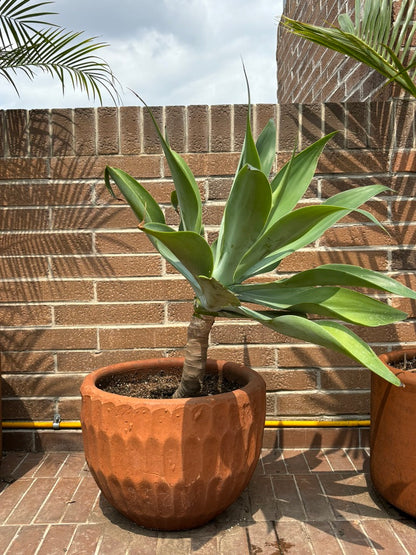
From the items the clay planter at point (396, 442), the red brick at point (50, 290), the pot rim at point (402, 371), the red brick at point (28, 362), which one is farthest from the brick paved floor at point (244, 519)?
the red brick at point (50, 290)

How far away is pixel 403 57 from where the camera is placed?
2145mm

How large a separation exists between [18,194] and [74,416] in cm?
107

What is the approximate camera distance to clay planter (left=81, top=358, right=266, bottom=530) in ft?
5.44

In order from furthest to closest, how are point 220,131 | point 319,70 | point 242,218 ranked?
point 319,70 < point 220,131 < point 242,218

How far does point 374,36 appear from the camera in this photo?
2.07m

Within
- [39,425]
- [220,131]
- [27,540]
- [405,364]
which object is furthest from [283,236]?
[39,425]

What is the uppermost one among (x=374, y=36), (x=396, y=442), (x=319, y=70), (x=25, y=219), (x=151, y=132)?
(x=319, y=70)

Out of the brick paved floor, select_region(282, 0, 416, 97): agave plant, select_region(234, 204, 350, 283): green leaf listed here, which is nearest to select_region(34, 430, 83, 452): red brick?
the brick paved floor

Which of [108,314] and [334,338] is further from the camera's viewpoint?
[108,314]

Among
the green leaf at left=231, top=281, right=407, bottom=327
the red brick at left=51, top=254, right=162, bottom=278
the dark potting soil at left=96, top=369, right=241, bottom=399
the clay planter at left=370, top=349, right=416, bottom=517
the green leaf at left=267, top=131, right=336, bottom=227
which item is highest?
the green leaf at left=267, top=131, right=336, bottom=227

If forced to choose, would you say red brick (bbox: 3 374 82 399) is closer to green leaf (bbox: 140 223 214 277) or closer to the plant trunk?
the plant trunk

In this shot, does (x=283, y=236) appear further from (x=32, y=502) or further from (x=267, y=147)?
(x=32, y=502)

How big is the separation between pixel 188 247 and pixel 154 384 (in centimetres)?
80

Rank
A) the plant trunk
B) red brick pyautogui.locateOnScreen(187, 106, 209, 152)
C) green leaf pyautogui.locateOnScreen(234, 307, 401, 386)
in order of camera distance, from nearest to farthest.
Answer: green leaf pyautogui.locateOnScreen(234, 307, 401, 386), the plant trunk, red brick pyautogui.locateOnScreen(187, 106, 209, 152)
